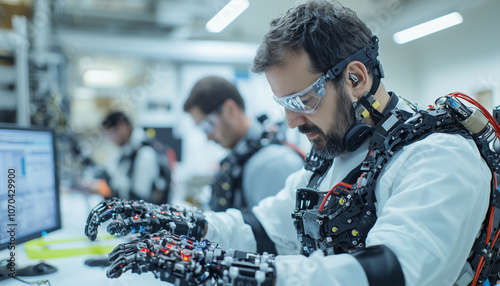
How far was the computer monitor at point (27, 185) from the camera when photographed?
1.24 m

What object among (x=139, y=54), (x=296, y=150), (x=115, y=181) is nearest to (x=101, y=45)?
(x=139, y=54)

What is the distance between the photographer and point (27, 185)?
1.36 m

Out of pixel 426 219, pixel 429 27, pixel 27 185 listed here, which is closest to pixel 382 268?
pixel 426 219

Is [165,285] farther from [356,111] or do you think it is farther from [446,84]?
[446,84]

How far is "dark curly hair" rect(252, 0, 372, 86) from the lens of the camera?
43.9 inches

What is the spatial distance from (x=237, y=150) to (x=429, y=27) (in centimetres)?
227

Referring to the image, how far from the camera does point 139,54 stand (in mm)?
6148

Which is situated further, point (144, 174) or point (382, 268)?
point (144, 174)

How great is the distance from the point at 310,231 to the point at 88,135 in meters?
6.10

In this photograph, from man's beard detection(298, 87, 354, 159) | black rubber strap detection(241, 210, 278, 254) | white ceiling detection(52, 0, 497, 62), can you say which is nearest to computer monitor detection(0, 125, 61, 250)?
black rubber strap detection(241, 210, 278, 254)

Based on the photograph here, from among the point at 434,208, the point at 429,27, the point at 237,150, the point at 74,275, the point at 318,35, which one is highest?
the point at 429,27

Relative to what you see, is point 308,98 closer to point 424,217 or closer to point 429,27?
point 424,217

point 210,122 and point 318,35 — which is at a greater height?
point 318,35

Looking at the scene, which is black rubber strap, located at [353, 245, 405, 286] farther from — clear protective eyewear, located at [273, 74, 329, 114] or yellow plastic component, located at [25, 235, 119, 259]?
yellow plastic component, located at [25, 235, 119, 259]
